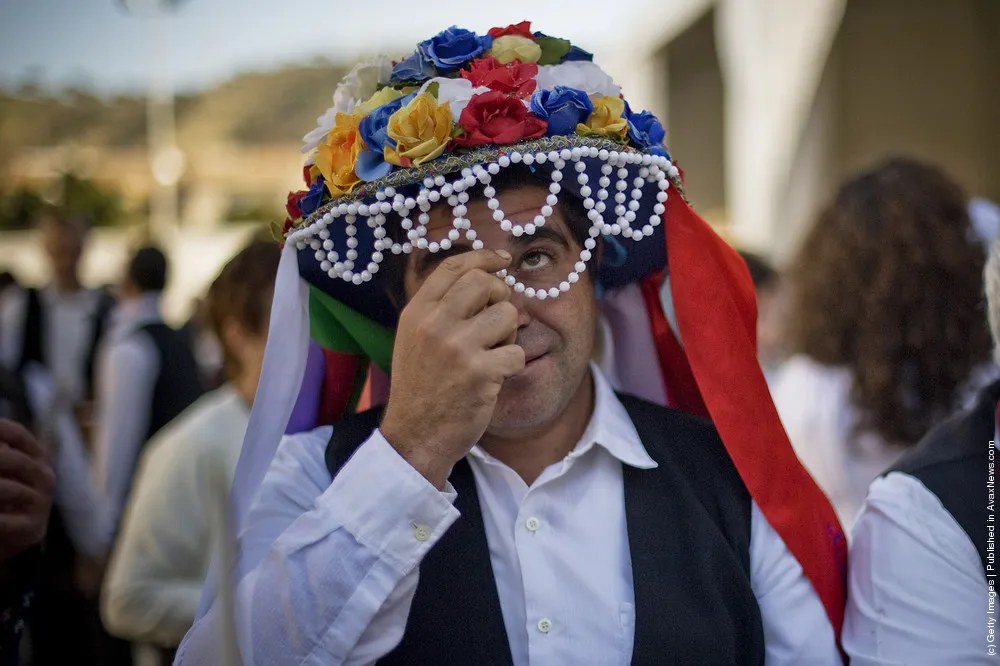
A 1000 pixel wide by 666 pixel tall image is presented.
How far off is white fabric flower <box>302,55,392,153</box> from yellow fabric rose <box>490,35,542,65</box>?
22cm

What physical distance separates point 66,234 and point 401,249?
14.9 feet

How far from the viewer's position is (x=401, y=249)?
5.42ft

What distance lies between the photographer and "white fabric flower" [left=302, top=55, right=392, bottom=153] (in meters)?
1.79

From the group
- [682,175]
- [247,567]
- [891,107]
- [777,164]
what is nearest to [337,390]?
[247,567]

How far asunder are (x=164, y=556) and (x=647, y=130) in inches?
72.3

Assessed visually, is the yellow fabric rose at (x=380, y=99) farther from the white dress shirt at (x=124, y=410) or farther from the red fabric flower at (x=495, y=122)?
the white dress shirt at (x=124, y=410)

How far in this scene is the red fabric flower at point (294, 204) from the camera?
178 centimetres

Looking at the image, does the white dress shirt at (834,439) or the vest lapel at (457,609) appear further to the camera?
the white dress shirt at (834,439)

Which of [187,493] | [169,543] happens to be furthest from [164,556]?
[187,493]

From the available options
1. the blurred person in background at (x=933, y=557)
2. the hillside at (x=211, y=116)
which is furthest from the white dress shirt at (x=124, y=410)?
the hillside at (x=211, y=116)

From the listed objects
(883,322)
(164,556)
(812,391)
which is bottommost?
(164,556)

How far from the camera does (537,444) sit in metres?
1.85

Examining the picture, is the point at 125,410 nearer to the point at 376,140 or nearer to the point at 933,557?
the point at 376,140

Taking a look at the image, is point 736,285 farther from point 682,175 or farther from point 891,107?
point 891,107
